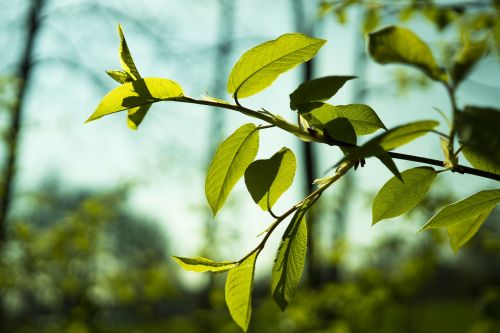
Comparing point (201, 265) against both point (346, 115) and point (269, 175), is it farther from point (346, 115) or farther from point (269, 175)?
point (346, 115)

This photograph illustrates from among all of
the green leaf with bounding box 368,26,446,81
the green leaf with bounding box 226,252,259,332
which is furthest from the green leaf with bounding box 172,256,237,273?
the green leaf with bounding box 368,26,446,81

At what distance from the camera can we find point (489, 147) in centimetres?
34

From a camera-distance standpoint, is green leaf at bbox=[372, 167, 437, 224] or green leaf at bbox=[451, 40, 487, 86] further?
green leaf at bbox=[372, 167, 437, 224]

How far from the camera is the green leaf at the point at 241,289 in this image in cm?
54

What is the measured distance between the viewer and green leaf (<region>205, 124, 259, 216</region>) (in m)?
0.56

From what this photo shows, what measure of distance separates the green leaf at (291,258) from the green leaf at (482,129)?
0.22m

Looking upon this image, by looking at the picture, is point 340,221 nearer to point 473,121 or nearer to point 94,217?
point 94,217

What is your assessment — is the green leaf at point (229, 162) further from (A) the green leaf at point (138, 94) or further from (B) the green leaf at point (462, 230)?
(B) the green leaf at point (462, 230)

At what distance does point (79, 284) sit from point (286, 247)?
4.85 metres

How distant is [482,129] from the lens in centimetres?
34

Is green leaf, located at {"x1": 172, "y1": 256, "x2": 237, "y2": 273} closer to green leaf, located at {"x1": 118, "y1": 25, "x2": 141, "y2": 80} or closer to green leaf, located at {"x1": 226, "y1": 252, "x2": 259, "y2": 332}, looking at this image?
green leaf, located at {"x1": 226, "y1": 252, "x2": 259, "y2": 332}

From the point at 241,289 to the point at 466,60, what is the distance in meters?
0.34

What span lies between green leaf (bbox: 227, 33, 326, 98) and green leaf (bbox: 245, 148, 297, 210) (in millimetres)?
85

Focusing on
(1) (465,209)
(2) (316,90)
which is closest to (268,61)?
(2) (316,90)
